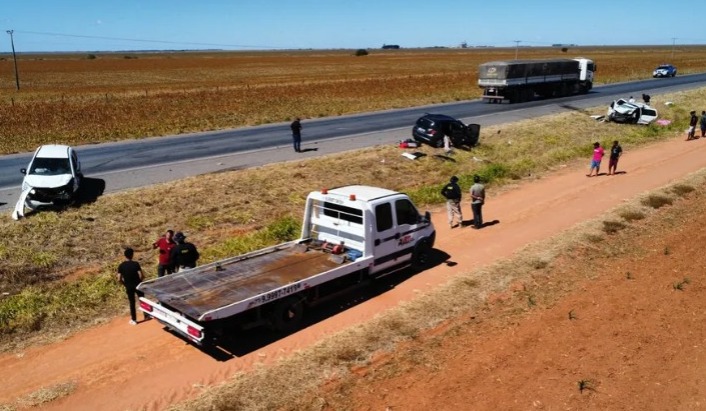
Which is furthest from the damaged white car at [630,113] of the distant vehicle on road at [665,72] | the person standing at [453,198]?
the distant vehicle on road at [665,72]

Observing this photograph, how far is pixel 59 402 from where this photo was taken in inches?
363

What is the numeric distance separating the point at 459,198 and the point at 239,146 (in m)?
16.0

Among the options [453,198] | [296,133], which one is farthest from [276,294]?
[296,133]

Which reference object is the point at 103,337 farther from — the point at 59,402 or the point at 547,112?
the point at 547,112

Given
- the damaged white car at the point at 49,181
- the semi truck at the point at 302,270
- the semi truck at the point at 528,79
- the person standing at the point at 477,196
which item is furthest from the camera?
the semi truck at the point at 528,79

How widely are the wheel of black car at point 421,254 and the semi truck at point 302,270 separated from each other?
28 millimetres

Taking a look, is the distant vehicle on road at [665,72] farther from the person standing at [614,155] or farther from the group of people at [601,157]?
the person standing at [614,155]

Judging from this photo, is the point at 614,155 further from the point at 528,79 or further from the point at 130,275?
the point at 528,79

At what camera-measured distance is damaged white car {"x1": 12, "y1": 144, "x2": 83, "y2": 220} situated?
18.8m

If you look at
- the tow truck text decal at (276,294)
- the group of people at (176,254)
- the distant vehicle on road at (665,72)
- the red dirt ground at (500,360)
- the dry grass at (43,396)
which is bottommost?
the red dirt ground at (500,360)

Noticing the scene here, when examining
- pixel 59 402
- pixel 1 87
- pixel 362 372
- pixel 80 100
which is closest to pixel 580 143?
pixel 362 372

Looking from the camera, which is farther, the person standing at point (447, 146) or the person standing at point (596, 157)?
the person standing at point (447, 146)

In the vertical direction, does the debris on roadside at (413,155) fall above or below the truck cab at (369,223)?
below

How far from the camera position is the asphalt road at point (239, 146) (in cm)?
2403
